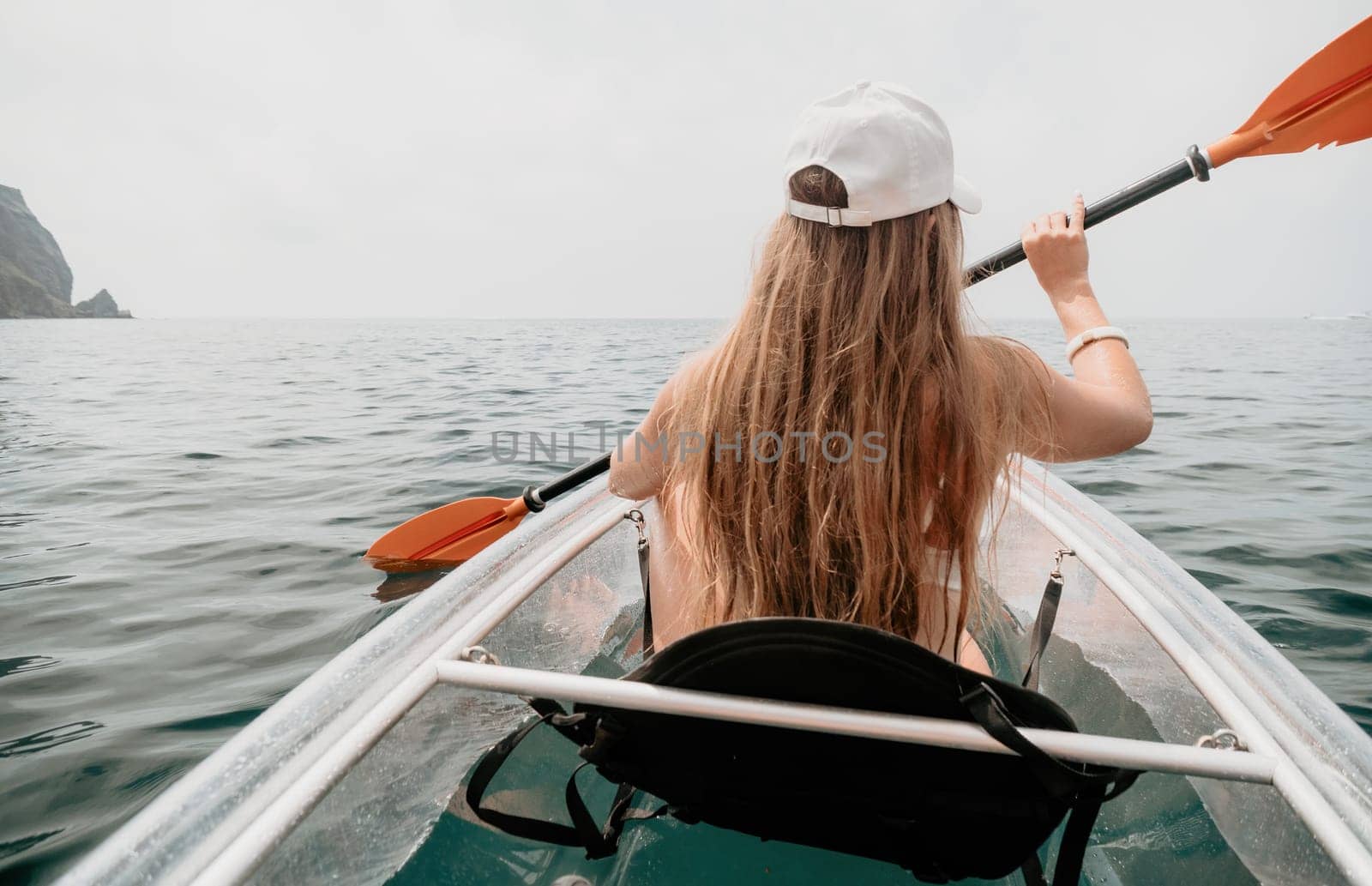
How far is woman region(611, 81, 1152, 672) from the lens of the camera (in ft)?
3.88

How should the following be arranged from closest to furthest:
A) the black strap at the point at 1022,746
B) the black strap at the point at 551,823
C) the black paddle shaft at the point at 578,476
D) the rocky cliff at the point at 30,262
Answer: the black strap at the point at 1022,746, the black strap at the point at 551,823, the black paddle shaft at the point at 578,476, the rocky cliff at the point at 30,262

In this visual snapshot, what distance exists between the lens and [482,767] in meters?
1.11

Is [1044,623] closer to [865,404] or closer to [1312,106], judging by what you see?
[865,404]

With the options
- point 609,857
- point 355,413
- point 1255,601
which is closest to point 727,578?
point 609,857

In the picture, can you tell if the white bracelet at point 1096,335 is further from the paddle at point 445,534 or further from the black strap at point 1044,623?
the paddle at point 445,534

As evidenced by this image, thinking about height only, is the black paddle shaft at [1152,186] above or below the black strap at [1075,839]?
above

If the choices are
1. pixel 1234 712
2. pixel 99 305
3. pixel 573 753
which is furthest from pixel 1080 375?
pixel 99 305

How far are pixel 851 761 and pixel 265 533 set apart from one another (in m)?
4.16

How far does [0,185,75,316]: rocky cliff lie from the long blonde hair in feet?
297

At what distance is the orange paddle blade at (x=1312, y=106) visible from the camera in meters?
2.33

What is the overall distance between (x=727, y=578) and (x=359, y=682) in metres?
0.68

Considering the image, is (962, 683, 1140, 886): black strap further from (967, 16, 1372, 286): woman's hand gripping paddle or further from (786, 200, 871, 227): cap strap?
(967, 16, 1372, 286): woman's hand gripping paddle

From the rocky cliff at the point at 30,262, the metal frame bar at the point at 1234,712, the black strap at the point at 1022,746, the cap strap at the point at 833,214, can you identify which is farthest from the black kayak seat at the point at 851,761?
the rocky cliff at the point at 30,262

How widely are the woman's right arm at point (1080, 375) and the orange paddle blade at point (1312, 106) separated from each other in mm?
1358
